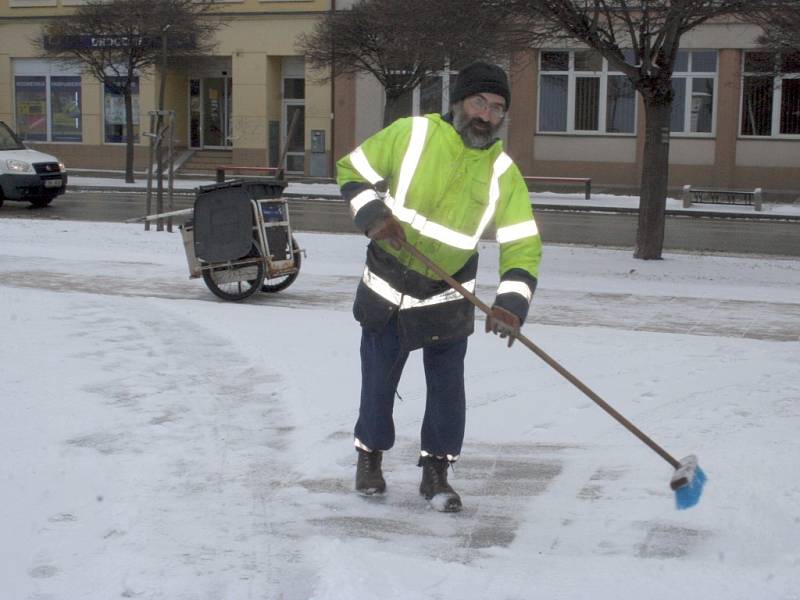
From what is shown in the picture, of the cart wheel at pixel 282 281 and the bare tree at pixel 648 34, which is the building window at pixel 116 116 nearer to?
the bare tree at pixel 648 34

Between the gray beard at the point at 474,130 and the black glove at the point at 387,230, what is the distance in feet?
1.44

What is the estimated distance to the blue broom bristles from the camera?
4.45 m

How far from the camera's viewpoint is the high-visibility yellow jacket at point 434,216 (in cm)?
462

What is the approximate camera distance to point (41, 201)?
887 inches

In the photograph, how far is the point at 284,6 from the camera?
3478 cm

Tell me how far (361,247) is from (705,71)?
62.9 feet

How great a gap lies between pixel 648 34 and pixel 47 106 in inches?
1112

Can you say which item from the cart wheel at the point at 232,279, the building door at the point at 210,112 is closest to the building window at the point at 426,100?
the building door at the point at 210,112

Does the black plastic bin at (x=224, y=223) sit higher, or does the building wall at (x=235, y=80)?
the building wall at (x=235, y=80)

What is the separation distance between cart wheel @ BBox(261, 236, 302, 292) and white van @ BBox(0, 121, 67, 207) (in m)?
12.8

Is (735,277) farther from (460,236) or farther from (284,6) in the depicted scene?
(284,6)

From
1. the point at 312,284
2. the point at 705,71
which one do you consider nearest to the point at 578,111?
the point at 705,71

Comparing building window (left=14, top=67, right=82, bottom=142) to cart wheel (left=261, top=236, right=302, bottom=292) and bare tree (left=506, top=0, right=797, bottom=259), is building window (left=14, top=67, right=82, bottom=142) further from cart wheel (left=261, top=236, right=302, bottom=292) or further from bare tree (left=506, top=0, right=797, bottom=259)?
cart wheel (left=261, top=236, right=302, bottom=292)

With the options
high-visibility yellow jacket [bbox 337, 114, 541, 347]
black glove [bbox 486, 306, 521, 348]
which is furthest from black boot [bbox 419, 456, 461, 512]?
black glove [bbox 486, 306, 521, 348]
